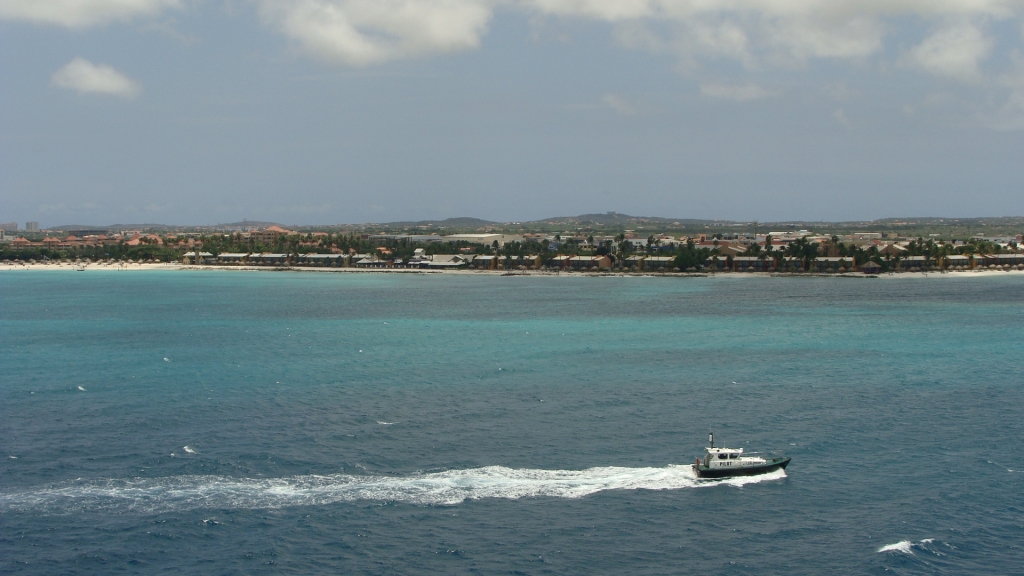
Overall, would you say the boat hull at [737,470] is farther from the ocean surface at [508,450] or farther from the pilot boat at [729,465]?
the ocean surface at [508,450]

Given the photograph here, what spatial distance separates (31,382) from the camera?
45.4 meters

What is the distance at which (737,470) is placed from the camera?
30.0m

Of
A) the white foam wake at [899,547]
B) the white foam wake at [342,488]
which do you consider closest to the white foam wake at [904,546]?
the white foam wake at [899,547]

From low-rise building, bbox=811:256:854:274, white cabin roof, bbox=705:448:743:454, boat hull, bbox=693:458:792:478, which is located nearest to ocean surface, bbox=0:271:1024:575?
boat hull, bbox=693:458:792:478

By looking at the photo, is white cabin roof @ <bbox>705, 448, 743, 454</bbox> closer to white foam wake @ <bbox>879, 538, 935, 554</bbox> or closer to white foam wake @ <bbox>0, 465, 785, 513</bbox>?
white foam wake @ <bbox>0, 465, 785, 513</bbox>

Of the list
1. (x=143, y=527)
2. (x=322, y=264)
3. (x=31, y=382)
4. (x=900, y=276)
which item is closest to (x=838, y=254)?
(x=900, y=276)

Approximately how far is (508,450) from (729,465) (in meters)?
7.34

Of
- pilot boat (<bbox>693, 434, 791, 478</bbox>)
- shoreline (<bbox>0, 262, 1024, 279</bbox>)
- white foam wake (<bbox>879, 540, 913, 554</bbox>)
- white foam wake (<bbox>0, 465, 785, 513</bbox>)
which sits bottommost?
white foam wake (<bbox>879, 540, 913, 554</bbox>)

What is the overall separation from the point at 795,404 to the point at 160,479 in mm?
25111

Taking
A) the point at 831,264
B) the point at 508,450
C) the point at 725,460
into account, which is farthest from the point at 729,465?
the point at 831,264

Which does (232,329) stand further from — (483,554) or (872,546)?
(872,546)

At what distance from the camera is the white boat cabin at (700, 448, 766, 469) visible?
2991 cm

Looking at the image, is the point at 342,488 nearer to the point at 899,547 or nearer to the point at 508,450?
the point at 508,450

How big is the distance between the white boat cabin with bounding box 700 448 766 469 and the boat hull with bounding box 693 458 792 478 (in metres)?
0.11
